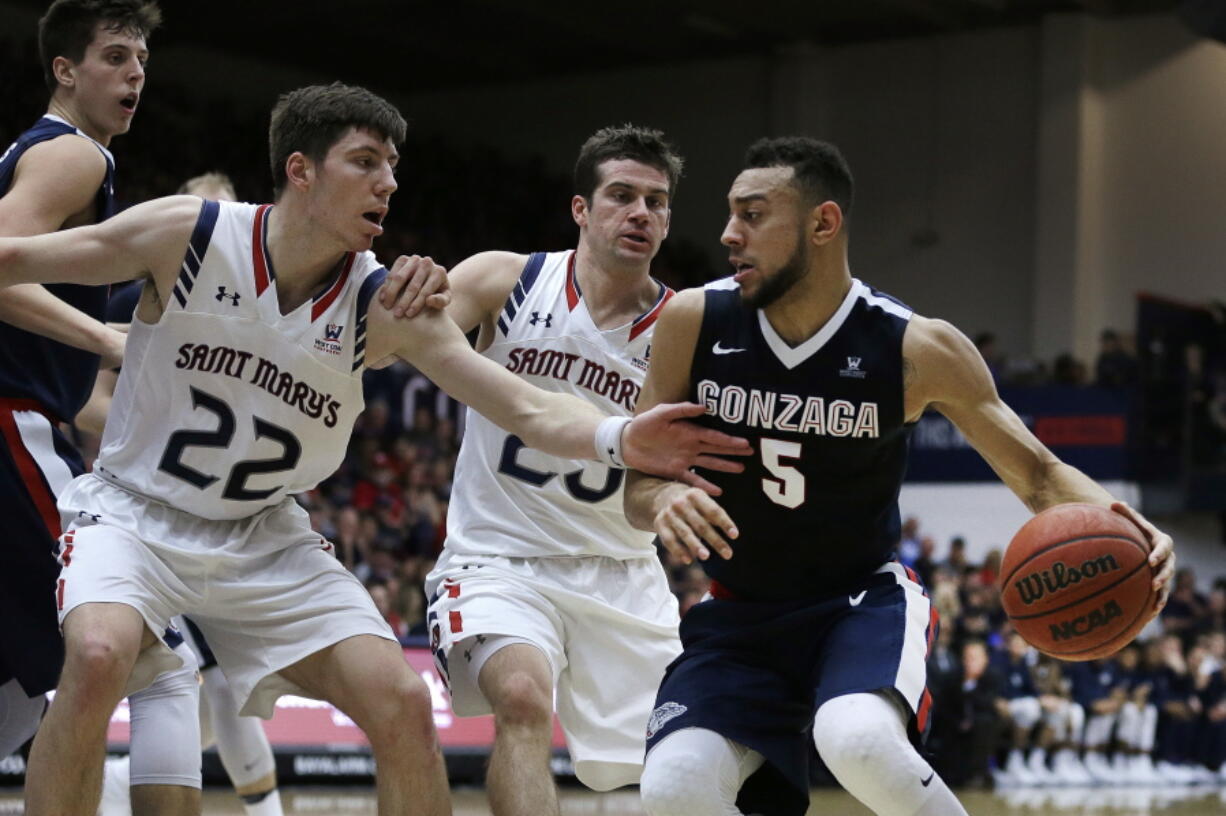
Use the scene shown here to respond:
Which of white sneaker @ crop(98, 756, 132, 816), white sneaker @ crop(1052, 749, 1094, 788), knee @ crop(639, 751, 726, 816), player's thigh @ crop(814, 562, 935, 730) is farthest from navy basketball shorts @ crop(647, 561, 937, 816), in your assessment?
white sneaker @ crop(1052, 749, 1094, 788)

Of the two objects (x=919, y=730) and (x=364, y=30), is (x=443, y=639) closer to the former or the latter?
(x=919, y=730)

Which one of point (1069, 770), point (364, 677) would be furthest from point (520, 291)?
point (1069, 770)

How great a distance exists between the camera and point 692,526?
4246 millimetres

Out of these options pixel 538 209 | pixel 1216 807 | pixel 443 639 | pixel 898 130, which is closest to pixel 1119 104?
pixel 898 130

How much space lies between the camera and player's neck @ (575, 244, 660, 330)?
18.9 ft

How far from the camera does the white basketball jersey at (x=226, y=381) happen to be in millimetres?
4719

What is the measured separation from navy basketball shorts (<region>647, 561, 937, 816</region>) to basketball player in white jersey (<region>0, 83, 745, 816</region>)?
0.54 m

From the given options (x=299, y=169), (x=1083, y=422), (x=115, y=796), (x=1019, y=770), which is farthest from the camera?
(x=1083, y=422)

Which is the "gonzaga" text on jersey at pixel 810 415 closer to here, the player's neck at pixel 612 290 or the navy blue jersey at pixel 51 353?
the player's neck at pixel 612 290

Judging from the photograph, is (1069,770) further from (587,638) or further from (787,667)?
(787,667)

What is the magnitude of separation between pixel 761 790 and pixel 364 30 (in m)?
21.0

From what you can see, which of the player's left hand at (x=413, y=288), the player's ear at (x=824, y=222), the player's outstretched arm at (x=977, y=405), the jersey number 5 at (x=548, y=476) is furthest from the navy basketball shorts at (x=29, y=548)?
the player's outstretched arm at (x=977, y=405)

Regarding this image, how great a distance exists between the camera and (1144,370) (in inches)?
773

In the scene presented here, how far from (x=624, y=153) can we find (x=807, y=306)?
125 centimetres
